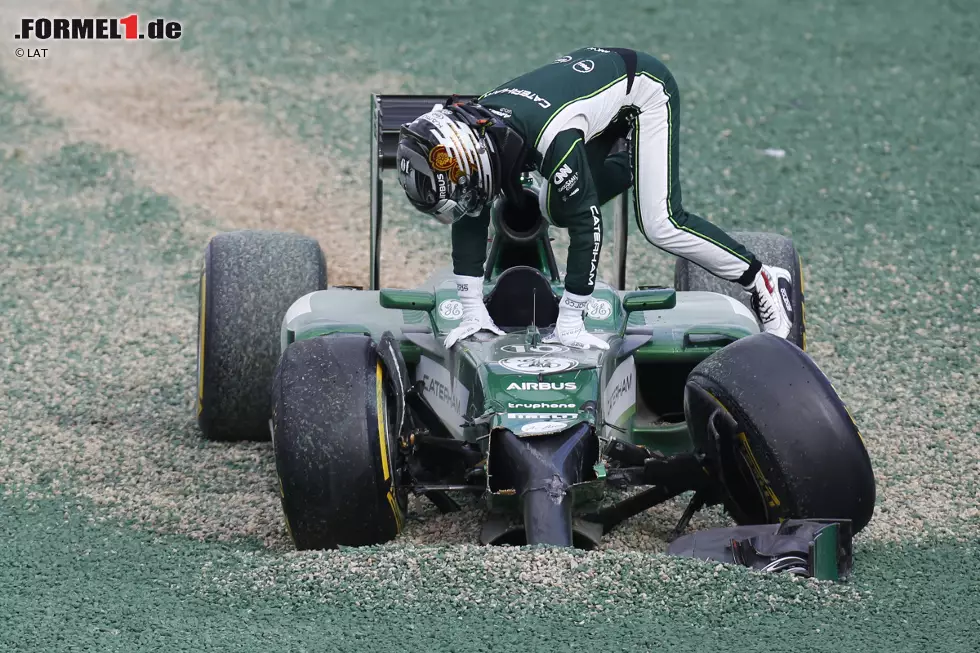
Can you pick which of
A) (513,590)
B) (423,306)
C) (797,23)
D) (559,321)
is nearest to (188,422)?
(423,306)

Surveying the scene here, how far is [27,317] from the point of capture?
10211mm

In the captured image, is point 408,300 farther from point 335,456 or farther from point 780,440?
point 780,440

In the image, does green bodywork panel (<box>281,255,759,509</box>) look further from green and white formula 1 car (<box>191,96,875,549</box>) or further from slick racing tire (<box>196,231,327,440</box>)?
slick racing tire (<box>196,231,327,440</box>)

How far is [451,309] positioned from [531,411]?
1.21 metres

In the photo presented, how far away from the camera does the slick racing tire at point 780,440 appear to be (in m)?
6.07

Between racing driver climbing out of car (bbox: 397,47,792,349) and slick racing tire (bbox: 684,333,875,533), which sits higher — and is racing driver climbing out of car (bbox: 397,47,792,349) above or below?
above

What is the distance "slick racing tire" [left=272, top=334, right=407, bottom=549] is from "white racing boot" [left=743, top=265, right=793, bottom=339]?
264 cm

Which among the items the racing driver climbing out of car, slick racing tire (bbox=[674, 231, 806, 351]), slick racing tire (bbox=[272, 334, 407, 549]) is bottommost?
slick racing tire (bbox=[272, 334, 407, 549])

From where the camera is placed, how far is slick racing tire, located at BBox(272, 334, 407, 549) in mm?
6098

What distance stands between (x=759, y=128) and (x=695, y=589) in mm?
8519

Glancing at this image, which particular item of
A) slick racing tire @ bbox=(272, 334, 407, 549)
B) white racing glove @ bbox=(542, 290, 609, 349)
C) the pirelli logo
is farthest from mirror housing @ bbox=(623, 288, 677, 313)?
the pirelli logo

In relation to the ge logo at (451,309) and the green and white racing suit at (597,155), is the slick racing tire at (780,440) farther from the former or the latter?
the ge logo at (451,309)

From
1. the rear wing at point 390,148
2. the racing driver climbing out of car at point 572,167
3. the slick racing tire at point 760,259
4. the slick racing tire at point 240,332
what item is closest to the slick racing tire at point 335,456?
the racing driver climbing out of car at point 572,167

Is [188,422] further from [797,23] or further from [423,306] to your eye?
[797,23]
